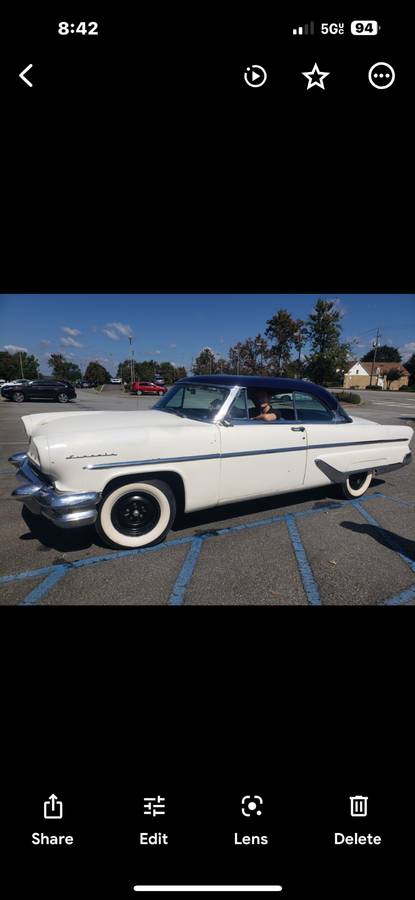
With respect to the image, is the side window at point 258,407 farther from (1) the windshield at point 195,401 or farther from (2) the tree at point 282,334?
(2) the tree at point 282,334

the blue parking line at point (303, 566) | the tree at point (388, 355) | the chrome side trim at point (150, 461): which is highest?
the tree at point (388, 355)

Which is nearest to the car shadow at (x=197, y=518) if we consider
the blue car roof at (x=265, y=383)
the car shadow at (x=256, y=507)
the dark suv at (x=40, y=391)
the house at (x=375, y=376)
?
the car shadow at (x=256, y=507)

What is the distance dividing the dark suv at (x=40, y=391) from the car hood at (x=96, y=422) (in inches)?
741

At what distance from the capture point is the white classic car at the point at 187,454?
8.30 ft

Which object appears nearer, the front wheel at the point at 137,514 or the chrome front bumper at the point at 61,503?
the chrome front bumper at the point at 61,503

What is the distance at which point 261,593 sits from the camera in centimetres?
237

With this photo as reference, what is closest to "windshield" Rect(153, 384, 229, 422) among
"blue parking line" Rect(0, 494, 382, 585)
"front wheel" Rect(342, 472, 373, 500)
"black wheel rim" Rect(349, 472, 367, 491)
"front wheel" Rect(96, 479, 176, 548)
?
"front wheel" Rect(96, 479, 176, 548)

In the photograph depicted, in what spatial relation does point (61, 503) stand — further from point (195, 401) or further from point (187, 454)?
point (195, 401)

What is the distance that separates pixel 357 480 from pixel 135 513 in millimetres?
3110

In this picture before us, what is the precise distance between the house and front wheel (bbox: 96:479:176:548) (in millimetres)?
69605

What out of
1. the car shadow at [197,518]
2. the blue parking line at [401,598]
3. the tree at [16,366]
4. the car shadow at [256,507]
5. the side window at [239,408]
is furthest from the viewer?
the tree at [16,366]
